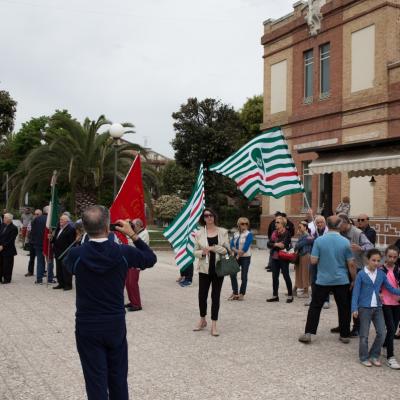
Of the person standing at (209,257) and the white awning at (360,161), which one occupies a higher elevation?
the white awning at (360,161)

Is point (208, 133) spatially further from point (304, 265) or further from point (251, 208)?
point (304, 265)

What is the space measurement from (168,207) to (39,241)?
22.9 metres

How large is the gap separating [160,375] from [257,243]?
21595mm

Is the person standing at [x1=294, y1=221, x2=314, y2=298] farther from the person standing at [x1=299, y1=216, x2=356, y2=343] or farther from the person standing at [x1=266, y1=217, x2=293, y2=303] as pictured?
the person standing at [x1=299, y1=216, x2=356, y2=343]

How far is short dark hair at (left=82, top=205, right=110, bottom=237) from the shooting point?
3.83 m

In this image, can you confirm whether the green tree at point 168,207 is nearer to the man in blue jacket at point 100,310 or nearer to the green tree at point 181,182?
the green tree at point 181,182

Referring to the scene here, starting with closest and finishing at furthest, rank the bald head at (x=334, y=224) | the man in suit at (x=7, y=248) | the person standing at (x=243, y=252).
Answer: the bald head at (x=334, y=224) < the person standing at (x=243, y=252) < the man in suit at (x=7, y=248)

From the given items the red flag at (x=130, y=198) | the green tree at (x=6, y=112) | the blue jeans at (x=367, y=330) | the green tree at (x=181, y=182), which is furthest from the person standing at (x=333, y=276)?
the green tree at (x=181, y=182)

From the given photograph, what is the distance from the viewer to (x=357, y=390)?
552 centimetres

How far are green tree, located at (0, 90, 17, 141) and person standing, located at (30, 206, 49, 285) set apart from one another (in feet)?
41.7

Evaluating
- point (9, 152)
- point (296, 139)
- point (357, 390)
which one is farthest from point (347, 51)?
point (9, 152)

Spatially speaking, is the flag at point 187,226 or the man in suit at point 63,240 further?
the man in suit at point 63,240

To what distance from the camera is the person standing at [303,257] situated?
37.8 ft

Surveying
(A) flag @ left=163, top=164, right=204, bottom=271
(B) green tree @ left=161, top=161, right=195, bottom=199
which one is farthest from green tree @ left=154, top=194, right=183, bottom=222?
(A) flag @ left=163, top=164, right=204, bottom=271
